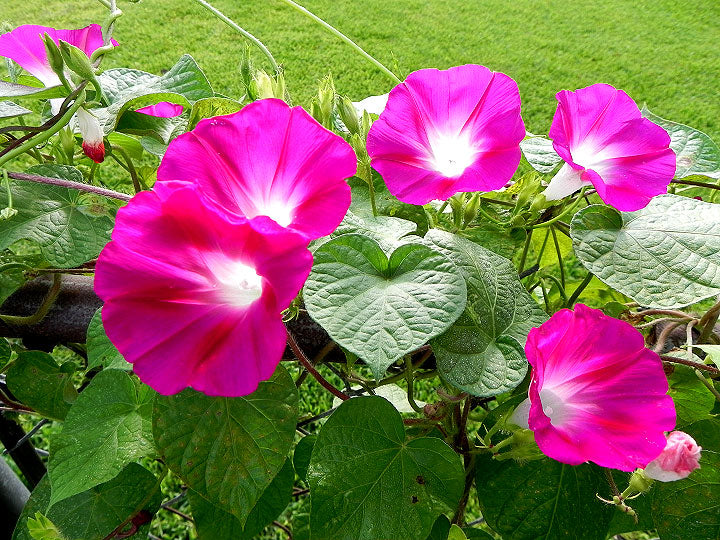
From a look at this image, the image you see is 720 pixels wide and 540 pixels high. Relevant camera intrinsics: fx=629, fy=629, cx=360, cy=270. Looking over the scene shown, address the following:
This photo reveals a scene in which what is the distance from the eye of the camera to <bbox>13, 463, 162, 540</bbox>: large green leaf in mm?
583

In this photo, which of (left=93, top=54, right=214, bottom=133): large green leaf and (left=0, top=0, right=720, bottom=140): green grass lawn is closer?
(left=93, top=54, right=214, bottom=133): large green leaf

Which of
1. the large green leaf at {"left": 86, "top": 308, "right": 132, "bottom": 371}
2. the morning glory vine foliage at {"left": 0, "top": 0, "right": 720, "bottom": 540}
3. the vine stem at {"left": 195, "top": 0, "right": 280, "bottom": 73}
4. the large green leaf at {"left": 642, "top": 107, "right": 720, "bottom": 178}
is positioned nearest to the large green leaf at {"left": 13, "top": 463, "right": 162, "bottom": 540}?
the morning glory vine foliage at {"left": 0, "top": 0, "right": 720, "bottom": 540}

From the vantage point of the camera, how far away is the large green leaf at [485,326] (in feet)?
1.40

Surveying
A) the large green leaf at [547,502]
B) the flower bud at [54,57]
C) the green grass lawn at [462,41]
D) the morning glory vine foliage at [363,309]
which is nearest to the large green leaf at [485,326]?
the morning glory vine foliage at [363,309]

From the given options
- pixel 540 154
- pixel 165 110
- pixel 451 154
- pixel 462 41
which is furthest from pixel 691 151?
pixel 462 41

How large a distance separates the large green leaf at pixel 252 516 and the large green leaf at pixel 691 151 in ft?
1.57

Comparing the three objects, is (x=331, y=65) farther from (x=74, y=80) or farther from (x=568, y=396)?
(x=568, y=396)

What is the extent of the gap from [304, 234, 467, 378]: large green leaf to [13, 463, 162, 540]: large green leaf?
302mm

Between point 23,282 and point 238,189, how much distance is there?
293 millimetres

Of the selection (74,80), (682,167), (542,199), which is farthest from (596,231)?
(74,80)

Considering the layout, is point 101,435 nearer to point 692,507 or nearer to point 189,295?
point 189,295

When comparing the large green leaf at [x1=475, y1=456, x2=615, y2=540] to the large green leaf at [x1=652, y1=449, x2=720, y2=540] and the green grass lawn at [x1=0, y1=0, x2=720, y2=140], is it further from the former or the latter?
the green grass lawn at [x1=0, y1=0, x2=720, y2=140]

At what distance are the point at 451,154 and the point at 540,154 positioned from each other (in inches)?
6.7

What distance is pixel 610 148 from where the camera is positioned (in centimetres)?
51
